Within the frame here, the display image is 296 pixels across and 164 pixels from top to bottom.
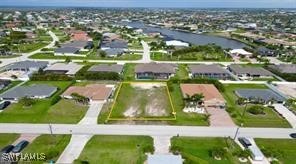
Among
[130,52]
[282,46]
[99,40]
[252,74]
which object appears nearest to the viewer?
[252,74]

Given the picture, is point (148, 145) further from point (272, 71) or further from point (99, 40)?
point (99, 40)

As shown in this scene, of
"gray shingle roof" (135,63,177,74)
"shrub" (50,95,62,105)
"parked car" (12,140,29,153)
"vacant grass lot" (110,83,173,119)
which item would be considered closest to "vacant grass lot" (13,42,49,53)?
"gray shingle roof" (135,63,177,74)

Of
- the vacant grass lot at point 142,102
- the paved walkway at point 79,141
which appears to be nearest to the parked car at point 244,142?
the vacant grass lot at point 142,102

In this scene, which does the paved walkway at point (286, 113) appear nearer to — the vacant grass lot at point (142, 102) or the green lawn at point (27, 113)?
the vacant grass lot at point (142, 102)

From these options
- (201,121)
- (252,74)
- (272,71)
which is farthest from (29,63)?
(272,71)

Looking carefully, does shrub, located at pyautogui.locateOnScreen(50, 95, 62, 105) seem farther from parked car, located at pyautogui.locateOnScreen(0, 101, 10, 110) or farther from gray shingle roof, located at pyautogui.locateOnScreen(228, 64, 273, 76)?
gray shingle roof, located at pyautogui.locateOnScreen(228, 64, 273, 76)

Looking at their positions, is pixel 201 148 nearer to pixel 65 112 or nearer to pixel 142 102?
pixel 142 102
